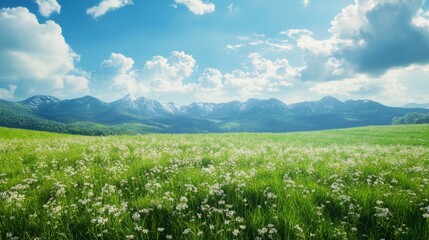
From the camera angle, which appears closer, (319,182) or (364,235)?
(364,235)

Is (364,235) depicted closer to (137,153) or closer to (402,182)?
(402,182)

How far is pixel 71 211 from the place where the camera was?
4.96 meters

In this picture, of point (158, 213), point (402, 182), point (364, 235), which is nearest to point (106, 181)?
point (158, 213)

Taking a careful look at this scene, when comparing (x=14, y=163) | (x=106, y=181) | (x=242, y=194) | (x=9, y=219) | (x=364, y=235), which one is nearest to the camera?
(x=364, y=235)

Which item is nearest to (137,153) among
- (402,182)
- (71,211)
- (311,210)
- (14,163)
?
(14,163)

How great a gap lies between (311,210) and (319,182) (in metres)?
2.54

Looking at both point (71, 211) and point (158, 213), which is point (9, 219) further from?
point (158, 213)

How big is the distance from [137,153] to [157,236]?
8343 millimetres

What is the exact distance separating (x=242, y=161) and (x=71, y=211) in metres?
6.54

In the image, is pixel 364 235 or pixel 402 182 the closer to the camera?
pixel 364 235

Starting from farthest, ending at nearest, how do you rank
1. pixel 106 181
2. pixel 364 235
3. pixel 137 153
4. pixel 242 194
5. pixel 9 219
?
pixel 137 153 → pixel 106 181 → pixel 242 194 → pixel 9 219 → pixel 364 235

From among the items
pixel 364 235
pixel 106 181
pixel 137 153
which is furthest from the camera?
pixel 137 153

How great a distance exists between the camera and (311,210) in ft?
16.1

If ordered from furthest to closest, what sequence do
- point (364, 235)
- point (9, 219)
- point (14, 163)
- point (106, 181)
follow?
point (14, 163) → point (106, 181) → point (9, 219) → point (364, 235)
